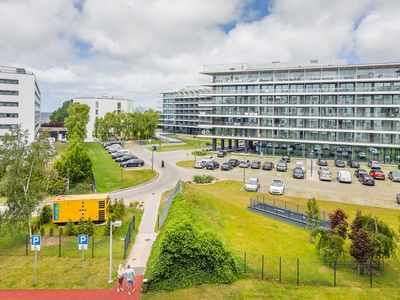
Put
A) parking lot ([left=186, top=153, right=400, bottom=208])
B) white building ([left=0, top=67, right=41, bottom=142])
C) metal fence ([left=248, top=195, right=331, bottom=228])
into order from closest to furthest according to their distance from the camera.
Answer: metal fence ([left=248, top=195, right=331, bottom=228]) → parking lot ([left=186, top=153, right=400, bottom=208]) → white building ([left=0, top=67, right=41, bottom=142])

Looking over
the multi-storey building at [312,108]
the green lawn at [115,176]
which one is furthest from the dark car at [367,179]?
the green lawn at [115,176]

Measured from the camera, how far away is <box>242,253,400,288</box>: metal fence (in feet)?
54.7

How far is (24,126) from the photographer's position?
236 feet

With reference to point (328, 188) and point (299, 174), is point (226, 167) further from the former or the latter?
point (328, 188)

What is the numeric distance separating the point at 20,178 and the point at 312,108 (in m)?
60.7

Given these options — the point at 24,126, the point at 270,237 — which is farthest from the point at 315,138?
the point at 24,126

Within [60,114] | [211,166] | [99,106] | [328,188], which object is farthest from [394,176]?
[60,114]

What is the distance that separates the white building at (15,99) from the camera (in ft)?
226

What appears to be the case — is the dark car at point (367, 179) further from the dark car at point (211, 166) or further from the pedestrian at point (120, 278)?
the pedestrian at point (120, 278)

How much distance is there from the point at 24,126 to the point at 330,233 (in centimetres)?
7350

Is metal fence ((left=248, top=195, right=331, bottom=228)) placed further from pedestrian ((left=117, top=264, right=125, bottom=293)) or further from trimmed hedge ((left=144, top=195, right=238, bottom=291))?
pedestrian ((left=117, top=264, right=125, bottom=293))

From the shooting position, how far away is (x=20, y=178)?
21.4 meters

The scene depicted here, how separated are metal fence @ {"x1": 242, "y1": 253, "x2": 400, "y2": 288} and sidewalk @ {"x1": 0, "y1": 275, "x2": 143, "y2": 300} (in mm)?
6865

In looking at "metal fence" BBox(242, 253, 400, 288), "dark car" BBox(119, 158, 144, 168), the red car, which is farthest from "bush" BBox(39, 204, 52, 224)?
the red car
